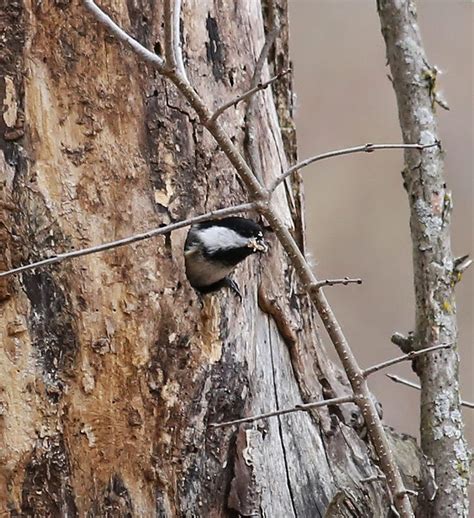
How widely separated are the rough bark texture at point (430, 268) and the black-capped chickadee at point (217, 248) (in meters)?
0.53

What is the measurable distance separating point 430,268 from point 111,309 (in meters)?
0.74

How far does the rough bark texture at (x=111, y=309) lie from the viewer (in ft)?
5.08

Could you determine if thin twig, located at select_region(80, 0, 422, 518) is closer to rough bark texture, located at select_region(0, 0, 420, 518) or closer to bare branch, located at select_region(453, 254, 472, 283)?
rough bark texture, located at select_region(0, 0, 420, 518)

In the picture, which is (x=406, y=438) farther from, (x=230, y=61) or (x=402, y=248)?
(x=402, y=248)

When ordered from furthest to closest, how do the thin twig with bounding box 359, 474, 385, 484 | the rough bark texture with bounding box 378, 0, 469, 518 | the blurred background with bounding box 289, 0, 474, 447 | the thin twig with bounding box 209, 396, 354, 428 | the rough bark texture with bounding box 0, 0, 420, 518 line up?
the blurred background with bounding box 289, 0, 474, 447 < the rough bark texture with bounding box 378, 0, 469, 518 < the thin twig with bounding box 359, 474, 385, 484 < the rough bark texture with bounding box 0, 0, 420, 518 < the thin twig with bounding box 209, 396, 354, 428

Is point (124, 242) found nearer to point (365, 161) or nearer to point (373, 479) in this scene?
point (373, 479)

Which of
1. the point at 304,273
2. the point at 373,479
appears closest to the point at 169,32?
the point at 304,273

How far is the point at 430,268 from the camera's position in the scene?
1.99 meters

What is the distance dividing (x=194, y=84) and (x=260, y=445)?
2.11ft

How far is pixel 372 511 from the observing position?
176 cm

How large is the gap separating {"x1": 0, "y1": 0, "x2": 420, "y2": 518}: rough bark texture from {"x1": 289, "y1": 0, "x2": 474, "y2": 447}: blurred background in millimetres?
1586

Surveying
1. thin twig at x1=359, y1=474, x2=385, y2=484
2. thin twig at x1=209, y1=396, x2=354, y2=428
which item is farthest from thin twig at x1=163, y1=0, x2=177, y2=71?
thin twig at x1=359, y1=474, x2=385, y2=484

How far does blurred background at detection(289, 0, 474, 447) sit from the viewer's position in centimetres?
323

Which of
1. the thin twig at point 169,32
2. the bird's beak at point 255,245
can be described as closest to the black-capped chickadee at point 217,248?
the bird's beak at point 255,245
